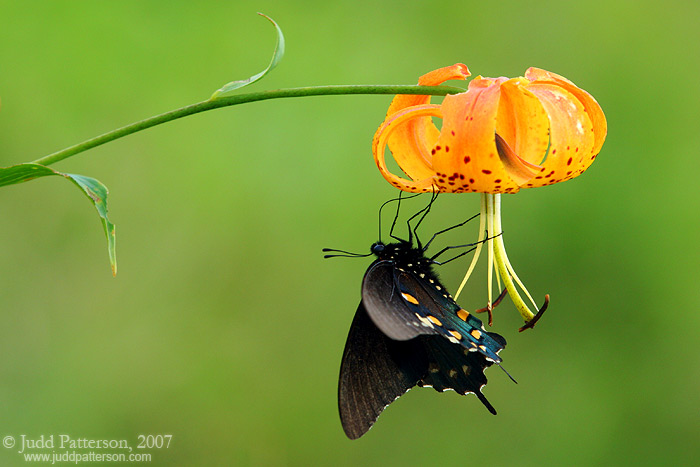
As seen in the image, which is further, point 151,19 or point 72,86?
point 151,19

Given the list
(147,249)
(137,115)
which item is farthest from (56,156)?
(137,115)

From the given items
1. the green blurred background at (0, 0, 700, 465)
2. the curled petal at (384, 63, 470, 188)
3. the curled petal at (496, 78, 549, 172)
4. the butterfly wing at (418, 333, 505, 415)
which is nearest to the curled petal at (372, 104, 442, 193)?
the curled petal at (384, 63, 470, 188)

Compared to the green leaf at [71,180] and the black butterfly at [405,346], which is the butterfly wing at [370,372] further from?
the green leaf at [71,180]

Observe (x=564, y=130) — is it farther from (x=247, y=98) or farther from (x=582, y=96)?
(x=247, y=98)

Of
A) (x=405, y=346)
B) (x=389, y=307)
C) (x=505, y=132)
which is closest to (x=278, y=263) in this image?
(x=405, y=346)

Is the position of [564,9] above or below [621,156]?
above

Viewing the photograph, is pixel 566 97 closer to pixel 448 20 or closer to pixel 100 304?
pixel 100 304

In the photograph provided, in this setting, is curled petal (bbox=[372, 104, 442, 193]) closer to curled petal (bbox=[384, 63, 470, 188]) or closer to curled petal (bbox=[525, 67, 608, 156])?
curled petal (bbox=[384, 63, 470, 188])
